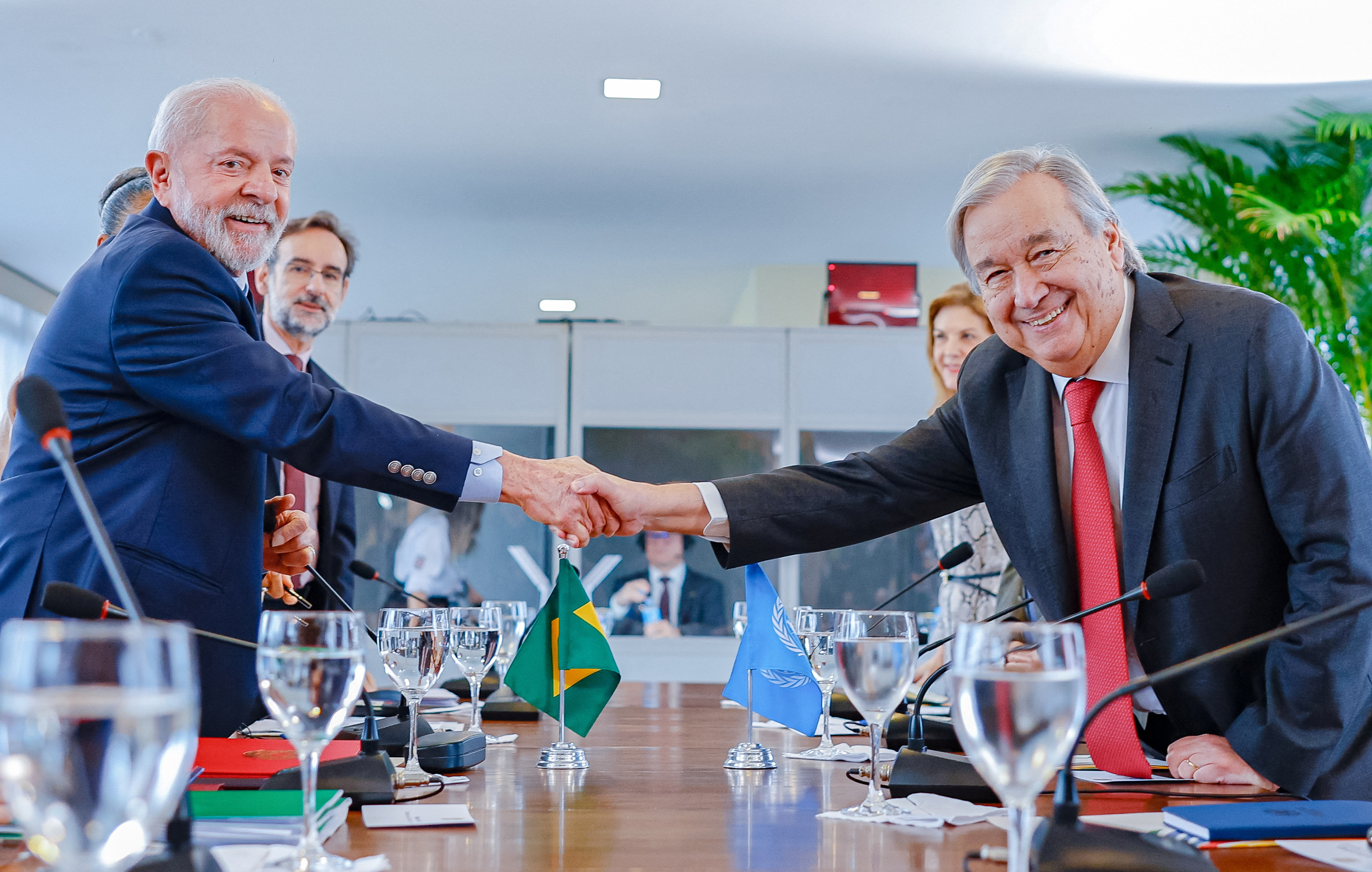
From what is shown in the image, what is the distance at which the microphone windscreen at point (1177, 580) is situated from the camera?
1.05 meters

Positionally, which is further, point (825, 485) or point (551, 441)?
point (551, 441)

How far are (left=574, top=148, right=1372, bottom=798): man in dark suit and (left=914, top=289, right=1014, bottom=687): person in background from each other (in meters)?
1.11

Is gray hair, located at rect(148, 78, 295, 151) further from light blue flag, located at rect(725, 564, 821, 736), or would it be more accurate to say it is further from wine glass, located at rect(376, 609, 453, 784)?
light blue flag, located at rect(725, 564, 821, 736)

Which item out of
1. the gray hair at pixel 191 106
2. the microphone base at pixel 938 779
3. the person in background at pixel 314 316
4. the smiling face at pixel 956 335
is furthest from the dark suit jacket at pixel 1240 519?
the person in background at pixel 314 316

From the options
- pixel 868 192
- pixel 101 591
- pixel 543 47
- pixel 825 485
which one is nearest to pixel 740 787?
pixel 825 485

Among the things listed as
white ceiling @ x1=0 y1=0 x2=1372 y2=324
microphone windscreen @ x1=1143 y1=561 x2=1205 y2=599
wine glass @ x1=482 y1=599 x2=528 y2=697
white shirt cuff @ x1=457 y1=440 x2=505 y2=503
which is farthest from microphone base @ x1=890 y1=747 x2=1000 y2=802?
white ceiling @ x1=0 y1=0 x2=1372 y2=324

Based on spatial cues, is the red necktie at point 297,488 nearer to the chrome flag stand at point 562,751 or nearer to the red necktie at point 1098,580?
the chrome flag stand at point 562,751

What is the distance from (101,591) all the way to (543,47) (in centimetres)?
301

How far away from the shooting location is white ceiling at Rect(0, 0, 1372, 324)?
150 inches

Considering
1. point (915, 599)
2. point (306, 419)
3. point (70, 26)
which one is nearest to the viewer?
point (306, 419)

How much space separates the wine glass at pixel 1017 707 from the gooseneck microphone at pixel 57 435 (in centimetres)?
58

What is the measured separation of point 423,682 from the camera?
1.23m

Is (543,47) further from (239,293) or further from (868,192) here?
(239,293)

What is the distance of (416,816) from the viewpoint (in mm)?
966
